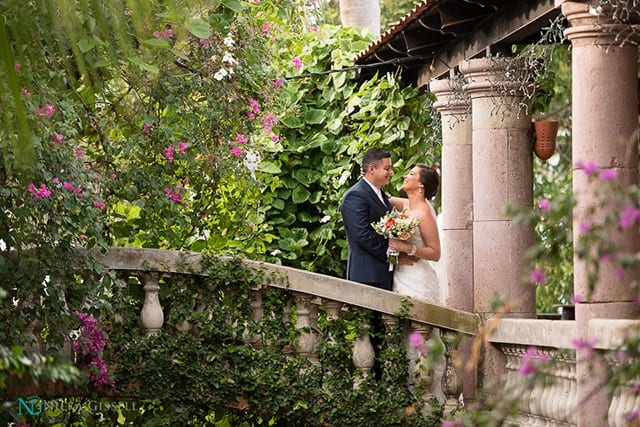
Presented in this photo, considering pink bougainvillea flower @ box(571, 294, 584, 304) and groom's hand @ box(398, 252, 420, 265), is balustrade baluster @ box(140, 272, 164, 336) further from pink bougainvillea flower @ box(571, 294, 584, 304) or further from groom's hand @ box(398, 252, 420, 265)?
pink bougainvillea flower @ box(571, 294, 584, 304)

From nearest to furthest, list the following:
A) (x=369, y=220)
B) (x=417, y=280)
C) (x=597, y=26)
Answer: (x=597, y=26)
(x=369, y=220)
(x=417, y=280)

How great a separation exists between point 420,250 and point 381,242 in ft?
0.88

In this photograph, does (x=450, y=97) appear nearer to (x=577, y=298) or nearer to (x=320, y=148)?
(x=320, y=148)

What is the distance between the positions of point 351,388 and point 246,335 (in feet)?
2.51

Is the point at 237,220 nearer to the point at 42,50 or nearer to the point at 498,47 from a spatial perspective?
the point at 498,47

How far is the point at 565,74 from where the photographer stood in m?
19.3

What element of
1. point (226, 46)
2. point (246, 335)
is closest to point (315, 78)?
point (226, 46)

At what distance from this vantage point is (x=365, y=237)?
28.1ft

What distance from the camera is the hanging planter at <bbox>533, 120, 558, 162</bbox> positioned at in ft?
29.5

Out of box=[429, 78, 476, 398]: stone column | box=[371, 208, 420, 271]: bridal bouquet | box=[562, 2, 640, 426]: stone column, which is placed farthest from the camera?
box=[429, 78, 476, 398]: stone column

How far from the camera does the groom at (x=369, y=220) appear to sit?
8594 millimetres

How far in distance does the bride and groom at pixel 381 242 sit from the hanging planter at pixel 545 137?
3.03 feet

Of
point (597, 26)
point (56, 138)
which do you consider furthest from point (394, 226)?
point (56, 138)

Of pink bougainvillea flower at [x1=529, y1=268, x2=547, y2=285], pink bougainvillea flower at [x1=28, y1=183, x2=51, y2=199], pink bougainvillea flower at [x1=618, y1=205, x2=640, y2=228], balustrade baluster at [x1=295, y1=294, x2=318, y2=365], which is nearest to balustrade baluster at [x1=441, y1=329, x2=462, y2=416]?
balustrade baluster at [x1=295, y1=294, x2=318, y2=365]
